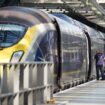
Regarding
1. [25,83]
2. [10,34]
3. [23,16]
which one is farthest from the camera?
[23,16]

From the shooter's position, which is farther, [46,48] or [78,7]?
[78,7]

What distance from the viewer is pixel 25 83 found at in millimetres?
13977

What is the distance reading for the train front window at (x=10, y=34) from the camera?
19.9 metres

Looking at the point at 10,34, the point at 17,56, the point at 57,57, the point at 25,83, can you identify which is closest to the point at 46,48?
the point at 10,34

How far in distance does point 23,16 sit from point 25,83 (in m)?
7.17

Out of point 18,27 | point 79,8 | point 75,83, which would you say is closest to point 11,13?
point 18,27

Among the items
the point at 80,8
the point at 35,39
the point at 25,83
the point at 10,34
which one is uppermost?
the point at 80,8

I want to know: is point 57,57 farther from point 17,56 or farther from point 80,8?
point 80,8

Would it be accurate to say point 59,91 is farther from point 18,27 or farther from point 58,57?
point 18,27

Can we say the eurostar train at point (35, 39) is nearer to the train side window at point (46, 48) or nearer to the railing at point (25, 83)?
the train side window at point (46, 48)

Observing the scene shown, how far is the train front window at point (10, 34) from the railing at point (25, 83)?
337 cm

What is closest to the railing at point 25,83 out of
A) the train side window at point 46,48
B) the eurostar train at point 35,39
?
the eurostar train at point 35,39

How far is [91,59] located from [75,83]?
665 centimetres

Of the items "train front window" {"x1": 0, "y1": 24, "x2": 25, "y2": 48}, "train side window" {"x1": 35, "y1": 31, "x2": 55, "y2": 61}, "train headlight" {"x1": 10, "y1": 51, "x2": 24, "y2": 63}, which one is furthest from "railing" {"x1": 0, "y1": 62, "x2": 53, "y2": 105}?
"train front window" {"x1": 0, "y1": 24, "x2": 25, "y2": 48}
